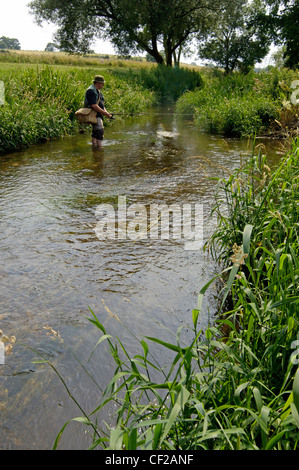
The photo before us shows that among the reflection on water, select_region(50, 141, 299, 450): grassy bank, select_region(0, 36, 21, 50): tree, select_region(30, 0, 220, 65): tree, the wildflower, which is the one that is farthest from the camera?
select_region(0, 36, 21, 50): tree

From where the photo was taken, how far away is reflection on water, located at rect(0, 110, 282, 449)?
8.43 feet

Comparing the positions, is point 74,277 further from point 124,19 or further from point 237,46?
point 237,46

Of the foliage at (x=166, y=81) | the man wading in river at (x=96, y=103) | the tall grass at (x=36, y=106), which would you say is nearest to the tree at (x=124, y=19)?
the foliage at (x=166, y=81)

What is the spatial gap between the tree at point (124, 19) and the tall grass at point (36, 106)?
20710 mm

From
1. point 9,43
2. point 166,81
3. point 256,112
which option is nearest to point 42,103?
point 256,112

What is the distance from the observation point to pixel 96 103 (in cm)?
1058

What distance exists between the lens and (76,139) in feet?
39.9

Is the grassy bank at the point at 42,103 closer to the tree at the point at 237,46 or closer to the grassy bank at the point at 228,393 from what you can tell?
the grassy bank at the point at 228,393

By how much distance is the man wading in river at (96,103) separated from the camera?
10.4 metres

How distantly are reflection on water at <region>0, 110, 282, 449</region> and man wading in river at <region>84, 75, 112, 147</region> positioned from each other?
209cm

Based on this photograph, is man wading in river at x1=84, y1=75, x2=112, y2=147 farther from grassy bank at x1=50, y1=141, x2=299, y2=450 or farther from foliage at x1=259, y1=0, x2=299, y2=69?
foliage at x1=259, y1=0, x2=299, y2=69

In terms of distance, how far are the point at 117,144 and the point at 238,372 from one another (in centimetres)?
1018

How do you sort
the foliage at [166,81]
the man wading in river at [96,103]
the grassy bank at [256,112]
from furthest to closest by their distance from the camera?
1. the foliage at [166,81]
2. the grassy bank at [256,112]
3. the man wading in river at [96,103]

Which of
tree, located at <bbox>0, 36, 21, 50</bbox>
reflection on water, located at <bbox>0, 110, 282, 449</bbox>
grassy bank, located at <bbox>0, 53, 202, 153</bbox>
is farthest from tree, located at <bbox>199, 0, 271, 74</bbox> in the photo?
tree, located at <bbox>0, 36, 21, 50</bbox>
